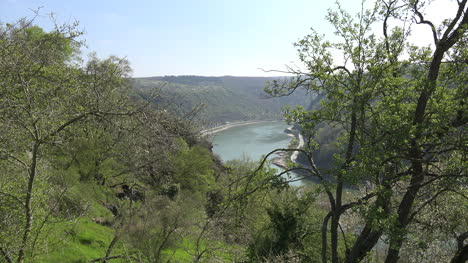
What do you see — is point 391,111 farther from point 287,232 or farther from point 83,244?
point 83,244

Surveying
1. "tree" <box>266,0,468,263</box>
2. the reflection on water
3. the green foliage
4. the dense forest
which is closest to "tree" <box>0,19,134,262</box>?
the dense forest

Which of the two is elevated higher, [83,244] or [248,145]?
[83,244]

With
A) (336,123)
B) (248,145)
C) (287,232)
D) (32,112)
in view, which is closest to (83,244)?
(287,232)

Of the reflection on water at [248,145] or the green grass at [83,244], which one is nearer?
the green grass at [83,244]

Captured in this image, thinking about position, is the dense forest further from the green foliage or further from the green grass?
the green foliage

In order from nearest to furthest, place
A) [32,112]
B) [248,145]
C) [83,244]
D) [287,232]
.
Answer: [32,112], [83,244], [287,232], [248,145]

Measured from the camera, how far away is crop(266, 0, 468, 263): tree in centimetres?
516

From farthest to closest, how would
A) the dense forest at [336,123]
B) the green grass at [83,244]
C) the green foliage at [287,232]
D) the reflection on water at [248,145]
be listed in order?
the reflection on water at [248,145], the green foliage at [287,232], the green grass at [83,244], the dense forest at [336,123]

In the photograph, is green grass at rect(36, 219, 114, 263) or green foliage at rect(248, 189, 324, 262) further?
green foliage at rect(248, 189, 324, 262)

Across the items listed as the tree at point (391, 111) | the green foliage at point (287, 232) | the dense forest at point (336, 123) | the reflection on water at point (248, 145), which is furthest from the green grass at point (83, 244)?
the reflection on water at point (248, 145)

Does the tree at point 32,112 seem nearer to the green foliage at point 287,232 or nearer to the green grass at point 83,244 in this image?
the green grass at point 83,244

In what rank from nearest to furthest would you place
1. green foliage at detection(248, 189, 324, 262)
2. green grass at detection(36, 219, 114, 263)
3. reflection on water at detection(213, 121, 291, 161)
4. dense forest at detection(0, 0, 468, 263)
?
dense forest at detection(0, 0, 468, 263) → green grass at detection(36, 219, 114, 263) → green foliage at detection(248, 189, 324, 262) → reflection on water at detection(213, 121, 291, 161)

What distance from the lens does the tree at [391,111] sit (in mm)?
5164

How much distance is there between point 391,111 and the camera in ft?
18.8
